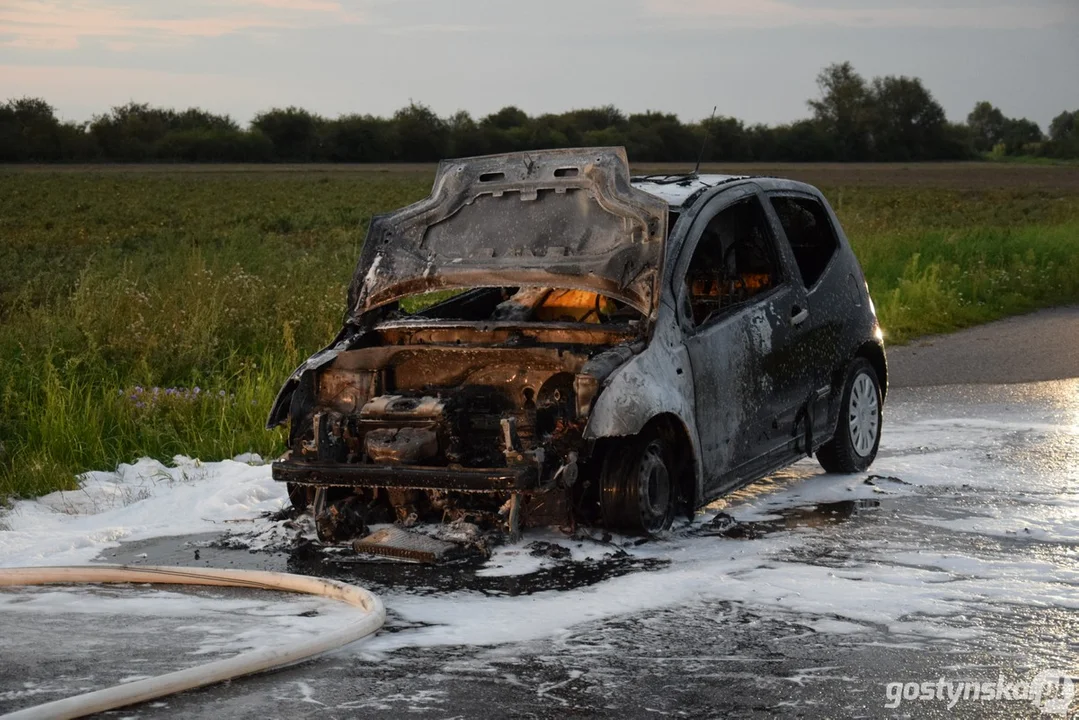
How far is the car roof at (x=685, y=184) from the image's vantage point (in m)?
7.81

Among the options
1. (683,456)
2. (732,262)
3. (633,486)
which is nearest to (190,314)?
(732,262)

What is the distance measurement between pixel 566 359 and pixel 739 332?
109 centimetres

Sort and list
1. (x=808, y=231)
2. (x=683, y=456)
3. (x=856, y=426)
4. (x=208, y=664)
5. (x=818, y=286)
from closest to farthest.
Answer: (x=208, y=664) → (x=683, y=456) → (x=818, y=286) → (x=856, y=426) → (x=808, y=231)

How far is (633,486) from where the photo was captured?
22.9 ft

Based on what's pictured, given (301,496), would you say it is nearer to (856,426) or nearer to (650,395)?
(650,395)

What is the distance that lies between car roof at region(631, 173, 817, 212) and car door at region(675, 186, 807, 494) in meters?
0.12

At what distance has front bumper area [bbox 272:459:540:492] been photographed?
22.3 feet

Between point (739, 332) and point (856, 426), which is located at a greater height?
A: point (739, 332)

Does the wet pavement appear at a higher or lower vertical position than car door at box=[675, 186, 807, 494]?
lower

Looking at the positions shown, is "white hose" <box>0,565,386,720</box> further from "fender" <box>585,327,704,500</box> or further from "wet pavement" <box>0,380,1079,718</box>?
"fender" <box>585,327,704,500</box>

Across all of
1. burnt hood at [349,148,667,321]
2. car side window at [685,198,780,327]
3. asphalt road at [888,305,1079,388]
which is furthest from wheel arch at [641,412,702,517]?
asphalt road at [888,305,1079,388]

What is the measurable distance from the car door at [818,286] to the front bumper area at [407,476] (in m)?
2.37

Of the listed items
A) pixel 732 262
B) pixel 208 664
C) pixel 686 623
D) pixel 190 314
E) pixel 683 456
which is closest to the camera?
pixel 208 664

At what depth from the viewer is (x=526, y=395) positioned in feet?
24.2
